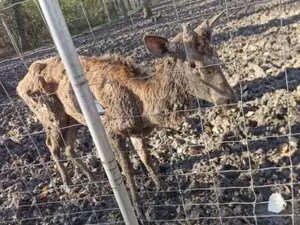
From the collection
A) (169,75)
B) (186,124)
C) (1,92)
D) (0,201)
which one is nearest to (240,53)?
(186,124)

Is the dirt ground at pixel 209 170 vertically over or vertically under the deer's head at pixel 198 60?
under


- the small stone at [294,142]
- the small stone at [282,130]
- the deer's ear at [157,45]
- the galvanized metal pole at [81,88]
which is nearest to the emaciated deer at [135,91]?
the deer's ear at [157,45]

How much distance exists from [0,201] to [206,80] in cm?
342

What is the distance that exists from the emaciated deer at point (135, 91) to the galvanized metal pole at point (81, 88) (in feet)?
2.72

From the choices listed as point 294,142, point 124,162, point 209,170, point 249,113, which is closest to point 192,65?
point 124,162

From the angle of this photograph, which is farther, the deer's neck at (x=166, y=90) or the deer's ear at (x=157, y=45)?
the deer's neck at (x=166, y=90)

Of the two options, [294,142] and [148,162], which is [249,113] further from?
[148,162]

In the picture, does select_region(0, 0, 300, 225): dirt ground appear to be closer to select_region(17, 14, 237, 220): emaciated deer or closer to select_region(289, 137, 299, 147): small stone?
select_region(289, 137, 299, 147): small stone

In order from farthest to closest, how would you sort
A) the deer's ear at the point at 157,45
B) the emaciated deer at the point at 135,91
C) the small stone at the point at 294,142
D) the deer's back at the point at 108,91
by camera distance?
the small stone at the point at 294,142 < the deer's back at the point at 108,91 < the emaciated deer at the point at 135,91 < the deer's ear at the point at 157,45

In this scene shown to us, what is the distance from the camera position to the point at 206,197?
4.27m

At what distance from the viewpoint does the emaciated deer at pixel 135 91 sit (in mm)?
3709

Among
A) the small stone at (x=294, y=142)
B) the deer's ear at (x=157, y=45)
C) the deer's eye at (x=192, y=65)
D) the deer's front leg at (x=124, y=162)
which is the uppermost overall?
the deer's ear at (x=157, y=45)

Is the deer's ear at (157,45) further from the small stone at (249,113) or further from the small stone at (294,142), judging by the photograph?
the small stone at (249,113)

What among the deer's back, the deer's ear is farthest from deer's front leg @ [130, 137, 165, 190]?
the deer's ear
